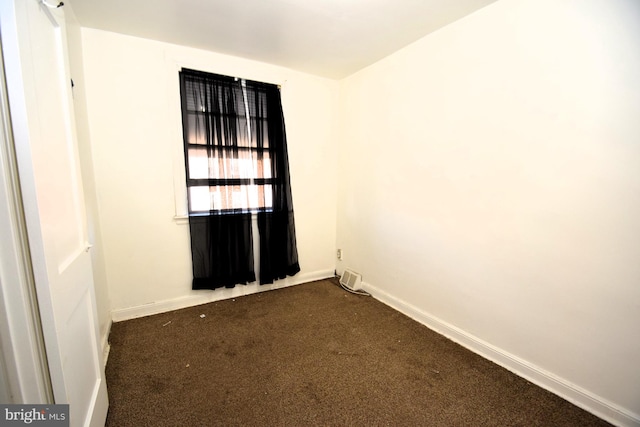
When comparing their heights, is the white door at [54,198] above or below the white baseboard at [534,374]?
above

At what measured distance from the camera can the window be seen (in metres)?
2.39

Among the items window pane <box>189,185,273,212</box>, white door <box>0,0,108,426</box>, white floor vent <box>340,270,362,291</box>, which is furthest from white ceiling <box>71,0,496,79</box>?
white floor vent <box>340,270,362,291</box>

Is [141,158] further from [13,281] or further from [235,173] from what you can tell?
A: [13,281]

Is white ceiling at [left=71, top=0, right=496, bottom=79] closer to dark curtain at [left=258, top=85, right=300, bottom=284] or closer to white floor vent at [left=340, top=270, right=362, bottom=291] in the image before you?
dark curtain at [left=258, top=85, right=300, bottom=284]

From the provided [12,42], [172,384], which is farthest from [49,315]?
[172,384]

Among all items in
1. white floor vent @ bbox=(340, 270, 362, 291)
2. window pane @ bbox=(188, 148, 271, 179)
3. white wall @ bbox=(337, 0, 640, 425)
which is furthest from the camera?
white floor vent @ bbox=(340, 270, 362, 291)

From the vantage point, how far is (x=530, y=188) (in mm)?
1615

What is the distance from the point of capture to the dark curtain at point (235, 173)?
2.41 m

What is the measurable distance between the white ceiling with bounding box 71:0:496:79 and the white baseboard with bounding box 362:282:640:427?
2.39m

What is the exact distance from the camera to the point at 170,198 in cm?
238

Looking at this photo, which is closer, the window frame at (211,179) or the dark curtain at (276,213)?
the window frame at (211,179)

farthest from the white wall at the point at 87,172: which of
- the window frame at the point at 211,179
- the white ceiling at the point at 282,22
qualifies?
the window frame at the point at 211,179

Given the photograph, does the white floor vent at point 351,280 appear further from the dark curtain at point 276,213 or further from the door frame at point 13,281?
the door frame at point 13,281

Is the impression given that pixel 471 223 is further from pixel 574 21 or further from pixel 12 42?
pixel 12 42
